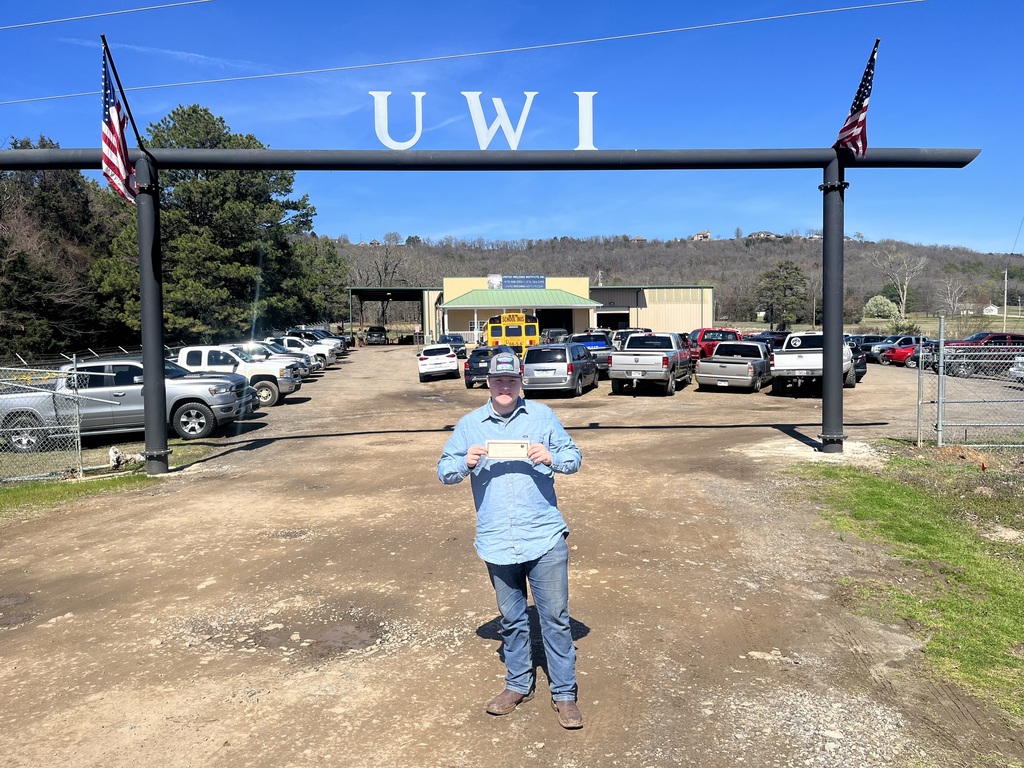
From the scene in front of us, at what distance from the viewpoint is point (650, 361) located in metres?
22.9

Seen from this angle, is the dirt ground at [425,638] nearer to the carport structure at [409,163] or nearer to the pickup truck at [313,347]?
the carport structure at [409,163]

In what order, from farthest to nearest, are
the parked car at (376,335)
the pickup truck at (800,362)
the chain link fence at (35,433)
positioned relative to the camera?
the parked car at (376,335)
the pickup truck at (800,362)
the chain link fence at (35,433)

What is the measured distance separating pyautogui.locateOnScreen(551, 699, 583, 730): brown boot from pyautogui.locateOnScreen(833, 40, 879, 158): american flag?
9.90 metres

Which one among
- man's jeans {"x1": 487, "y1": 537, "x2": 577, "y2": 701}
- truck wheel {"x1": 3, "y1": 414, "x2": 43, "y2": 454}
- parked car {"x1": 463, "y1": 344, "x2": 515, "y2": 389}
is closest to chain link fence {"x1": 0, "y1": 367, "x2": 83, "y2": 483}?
truck wheel {"x1": 3, "y1": 414, "x2": 43, "y2": 454}

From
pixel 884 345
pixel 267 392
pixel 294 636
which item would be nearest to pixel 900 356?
pixel 884 345

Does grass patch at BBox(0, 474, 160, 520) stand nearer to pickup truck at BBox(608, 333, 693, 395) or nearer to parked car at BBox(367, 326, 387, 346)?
pickup truck at BBox(608, 333, 693, 395)

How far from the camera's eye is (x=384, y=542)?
7918 millimetres

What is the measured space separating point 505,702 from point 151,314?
948 cm

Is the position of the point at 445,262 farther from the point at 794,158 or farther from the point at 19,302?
the point at 794,158

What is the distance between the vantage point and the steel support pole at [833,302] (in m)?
12.1

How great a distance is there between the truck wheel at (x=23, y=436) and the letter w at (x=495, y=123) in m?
9.04

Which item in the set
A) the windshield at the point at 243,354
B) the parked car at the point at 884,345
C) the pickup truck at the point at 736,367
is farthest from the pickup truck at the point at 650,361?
the parked car at the point at 884,345

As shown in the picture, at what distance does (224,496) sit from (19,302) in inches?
1103

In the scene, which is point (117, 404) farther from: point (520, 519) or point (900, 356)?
point (900, 356)
